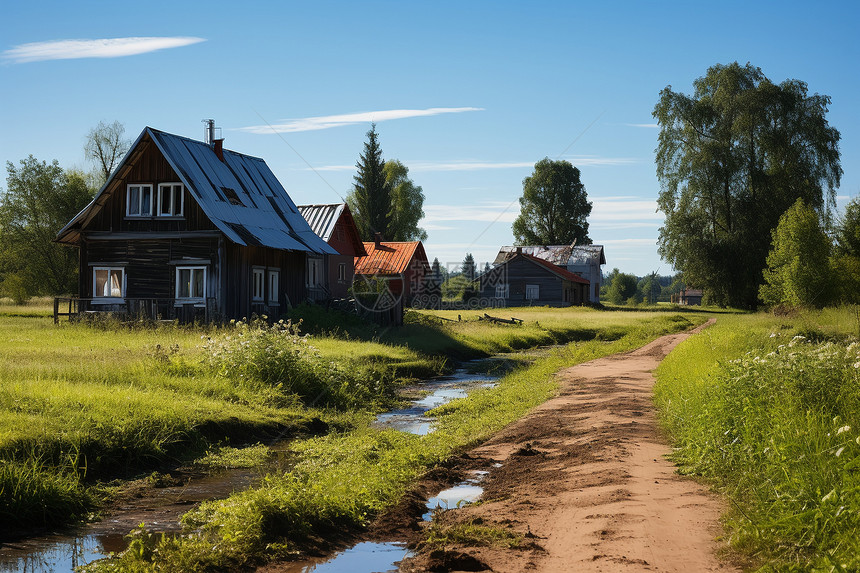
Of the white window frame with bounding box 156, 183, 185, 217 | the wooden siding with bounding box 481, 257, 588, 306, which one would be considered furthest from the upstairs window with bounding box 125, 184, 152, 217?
the wooden siding with bounding box 481, 257, 588, 306

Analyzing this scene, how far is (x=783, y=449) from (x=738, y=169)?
5106 centimetres

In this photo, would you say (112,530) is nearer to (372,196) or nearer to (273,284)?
(273,284)

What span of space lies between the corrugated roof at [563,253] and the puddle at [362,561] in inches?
2951

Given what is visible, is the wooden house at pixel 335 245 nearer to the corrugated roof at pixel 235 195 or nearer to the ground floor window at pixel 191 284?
the corrugated roof at pixel 235 195

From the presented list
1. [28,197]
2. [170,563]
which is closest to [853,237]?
[170,563]

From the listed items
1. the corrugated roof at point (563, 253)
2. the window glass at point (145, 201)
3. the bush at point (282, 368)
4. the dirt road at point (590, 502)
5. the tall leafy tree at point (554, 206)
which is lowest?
the dirt road at point (590, 502)

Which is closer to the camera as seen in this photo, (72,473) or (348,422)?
(72,473)

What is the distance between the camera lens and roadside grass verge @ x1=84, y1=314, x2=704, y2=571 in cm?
686

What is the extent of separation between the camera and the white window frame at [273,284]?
30984mm

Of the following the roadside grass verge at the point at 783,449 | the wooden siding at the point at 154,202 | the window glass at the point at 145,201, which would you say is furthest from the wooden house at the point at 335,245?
the roadside grass verge at the point at 783,449

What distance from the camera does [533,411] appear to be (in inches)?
599

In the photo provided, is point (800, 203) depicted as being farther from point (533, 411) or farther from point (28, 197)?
point (28, 197)

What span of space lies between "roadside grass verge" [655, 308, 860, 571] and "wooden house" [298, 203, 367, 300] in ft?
89.2

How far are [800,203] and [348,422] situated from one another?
37.5 m
